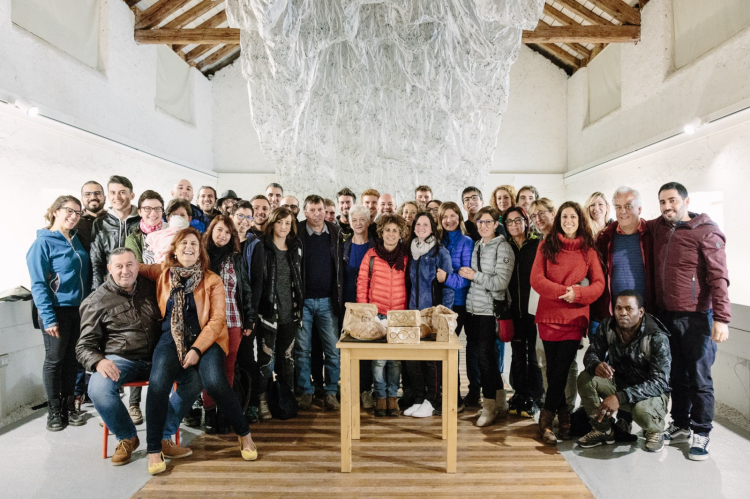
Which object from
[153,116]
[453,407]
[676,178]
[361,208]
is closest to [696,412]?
[453,407]

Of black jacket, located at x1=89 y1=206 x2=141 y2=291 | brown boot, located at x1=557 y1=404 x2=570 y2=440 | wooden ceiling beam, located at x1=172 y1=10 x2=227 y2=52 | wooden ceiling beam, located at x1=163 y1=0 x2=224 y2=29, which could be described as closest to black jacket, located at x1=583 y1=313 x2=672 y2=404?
brown boot, located at x1=557 y1=404 x2=570 y2=440

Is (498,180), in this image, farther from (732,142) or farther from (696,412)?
(696,412)

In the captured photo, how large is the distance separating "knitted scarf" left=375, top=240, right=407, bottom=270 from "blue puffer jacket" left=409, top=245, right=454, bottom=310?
8 centimetres

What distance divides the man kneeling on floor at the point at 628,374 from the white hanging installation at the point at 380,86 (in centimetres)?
234

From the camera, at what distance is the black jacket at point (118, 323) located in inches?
89.4

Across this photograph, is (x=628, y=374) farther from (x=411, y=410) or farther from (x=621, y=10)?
(x=621, y=10)

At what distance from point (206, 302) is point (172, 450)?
2.54 ft

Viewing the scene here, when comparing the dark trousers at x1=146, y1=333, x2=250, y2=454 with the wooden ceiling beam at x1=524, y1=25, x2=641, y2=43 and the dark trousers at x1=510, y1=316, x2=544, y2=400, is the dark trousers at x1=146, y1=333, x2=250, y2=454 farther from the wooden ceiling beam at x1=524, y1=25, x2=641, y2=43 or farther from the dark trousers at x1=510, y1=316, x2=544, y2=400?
the wooden ceiling beam at x1=524, y1=25, x2=641, y2=43

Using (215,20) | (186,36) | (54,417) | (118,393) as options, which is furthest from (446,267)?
→ (215,20)

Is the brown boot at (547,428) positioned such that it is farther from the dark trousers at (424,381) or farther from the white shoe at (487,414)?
the dark trousers at (424,381)

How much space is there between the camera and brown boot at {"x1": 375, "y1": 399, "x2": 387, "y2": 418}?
284cm

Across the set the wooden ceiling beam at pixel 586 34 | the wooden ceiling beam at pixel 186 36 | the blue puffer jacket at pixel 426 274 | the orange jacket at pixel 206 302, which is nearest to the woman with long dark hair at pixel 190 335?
the orange jacket at pixel 206 302

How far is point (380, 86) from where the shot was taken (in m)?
4.35

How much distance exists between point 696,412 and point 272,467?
2273mm
